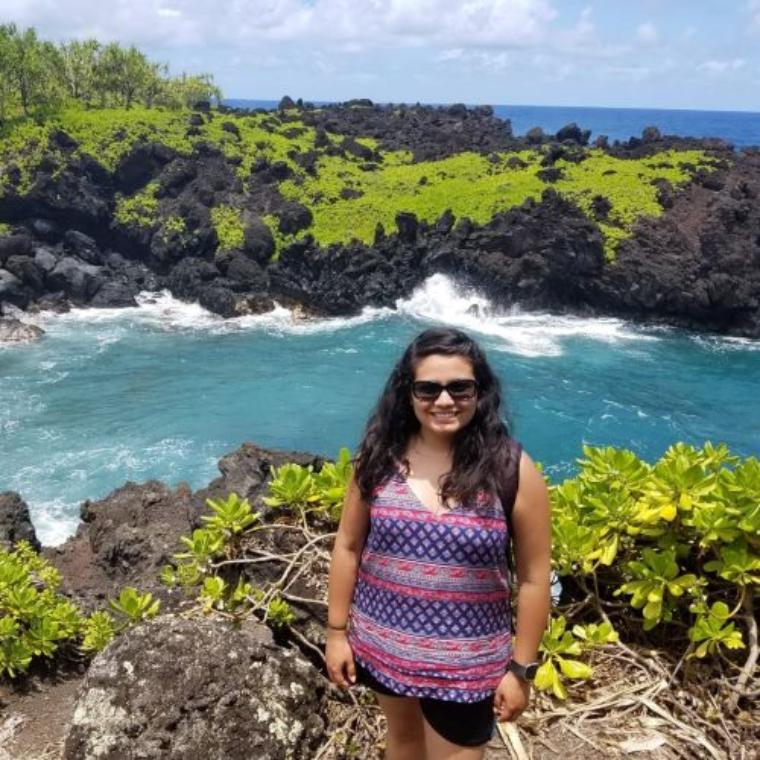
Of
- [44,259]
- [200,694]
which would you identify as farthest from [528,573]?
[44,259]

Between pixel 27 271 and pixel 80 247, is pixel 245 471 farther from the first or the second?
pixel 80 247

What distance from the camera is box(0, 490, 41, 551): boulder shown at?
491 inches

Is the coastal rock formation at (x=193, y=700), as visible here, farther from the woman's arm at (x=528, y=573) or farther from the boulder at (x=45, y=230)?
the boulder at (x=45, y=230)

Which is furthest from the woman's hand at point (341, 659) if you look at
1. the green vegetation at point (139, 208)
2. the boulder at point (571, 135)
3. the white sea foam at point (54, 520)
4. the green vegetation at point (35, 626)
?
the boulder at point (571, 135)

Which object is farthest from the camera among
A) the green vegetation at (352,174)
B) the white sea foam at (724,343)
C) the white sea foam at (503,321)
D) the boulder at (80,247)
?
the boulder at (80,247)

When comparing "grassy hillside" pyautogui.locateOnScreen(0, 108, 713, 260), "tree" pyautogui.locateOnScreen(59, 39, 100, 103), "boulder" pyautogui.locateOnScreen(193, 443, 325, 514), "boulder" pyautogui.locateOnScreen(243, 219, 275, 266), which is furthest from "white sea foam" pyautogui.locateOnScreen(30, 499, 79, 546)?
"tree" pyautogui.locateOnScreen(59, 39, 100, 103)

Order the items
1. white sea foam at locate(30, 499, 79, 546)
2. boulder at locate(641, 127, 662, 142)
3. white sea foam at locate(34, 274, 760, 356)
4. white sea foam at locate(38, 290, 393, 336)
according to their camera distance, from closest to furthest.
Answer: white sea foam at locate(30, 499, 79, 546), white sea foam at locate(34, 274, 760, 356), white sea foam at locate(38, 290, 393, 336), boulder at locate(641, 127, 662, 142)

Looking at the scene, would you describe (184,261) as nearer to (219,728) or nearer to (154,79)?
(154,79)

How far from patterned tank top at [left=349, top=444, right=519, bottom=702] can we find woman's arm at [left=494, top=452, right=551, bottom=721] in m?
0.05

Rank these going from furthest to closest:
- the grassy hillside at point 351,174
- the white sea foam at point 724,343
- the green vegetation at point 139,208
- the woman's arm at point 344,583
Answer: the green vegetation at point 139,208 < the grassy hillside at point 351,174 < the white sea foam at point 724,343 < the woman's arm at point 344,583

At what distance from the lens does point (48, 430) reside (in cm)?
2345

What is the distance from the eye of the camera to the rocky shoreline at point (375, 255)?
3356 centimetres

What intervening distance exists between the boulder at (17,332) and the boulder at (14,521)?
1961cm

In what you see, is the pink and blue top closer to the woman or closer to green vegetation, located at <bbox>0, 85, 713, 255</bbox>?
the woman
